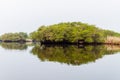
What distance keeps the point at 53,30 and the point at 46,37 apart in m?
1.72

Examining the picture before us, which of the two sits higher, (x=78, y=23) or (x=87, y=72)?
(x=78, y=23)

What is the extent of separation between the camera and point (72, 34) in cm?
5244

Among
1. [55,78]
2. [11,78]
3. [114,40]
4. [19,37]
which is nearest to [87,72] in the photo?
[55,78]

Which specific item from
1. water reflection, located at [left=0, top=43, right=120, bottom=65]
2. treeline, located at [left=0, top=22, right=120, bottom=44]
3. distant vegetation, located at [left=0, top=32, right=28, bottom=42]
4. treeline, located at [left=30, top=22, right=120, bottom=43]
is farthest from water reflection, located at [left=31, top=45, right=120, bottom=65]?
distant vegetation, located at [left=0, top=32, right=28, bottom=42]

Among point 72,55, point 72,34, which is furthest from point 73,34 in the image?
point 72,55

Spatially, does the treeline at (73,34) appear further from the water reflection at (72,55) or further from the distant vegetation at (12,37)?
the distant vegetation at (12,37)

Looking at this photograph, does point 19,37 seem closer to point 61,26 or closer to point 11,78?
point 61,26

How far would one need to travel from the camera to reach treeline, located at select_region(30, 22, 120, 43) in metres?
51.5

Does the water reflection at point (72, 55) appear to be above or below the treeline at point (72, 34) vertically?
below

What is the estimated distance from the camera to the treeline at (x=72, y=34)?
51531 millimetres

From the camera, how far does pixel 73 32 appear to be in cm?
5247

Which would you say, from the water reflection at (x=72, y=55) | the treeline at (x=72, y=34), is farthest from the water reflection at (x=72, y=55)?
the treeline at (x=72, y=34)

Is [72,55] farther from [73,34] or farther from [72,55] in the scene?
[73,34]

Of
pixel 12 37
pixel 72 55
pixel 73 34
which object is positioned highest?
pixel 73 34
